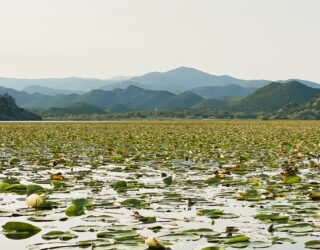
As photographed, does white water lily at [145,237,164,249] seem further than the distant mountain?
No

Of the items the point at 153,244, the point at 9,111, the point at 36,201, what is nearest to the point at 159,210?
the point at 36,201

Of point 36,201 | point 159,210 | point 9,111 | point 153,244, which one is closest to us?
point 153,244

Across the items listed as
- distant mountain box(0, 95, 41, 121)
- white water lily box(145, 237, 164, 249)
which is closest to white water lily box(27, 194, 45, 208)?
white water lily box(145, 237, 164, 249)

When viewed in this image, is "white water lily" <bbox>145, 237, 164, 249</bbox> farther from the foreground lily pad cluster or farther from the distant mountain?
the distant mountain

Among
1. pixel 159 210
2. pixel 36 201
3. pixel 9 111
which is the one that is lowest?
pixel 159 210

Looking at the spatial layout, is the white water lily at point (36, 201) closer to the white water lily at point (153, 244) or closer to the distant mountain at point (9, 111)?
the white water lily at point (153, 244)

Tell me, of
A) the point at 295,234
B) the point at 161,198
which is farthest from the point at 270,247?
the point at 161,198

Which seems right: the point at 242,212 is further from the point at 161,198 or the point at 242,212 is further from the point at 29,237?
the point at 29,237

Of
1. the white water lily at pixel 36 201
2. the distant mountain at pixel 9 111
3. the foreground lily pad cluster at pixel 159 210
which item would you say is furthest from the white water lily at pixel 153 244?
the distant mountain at pixel 9 111

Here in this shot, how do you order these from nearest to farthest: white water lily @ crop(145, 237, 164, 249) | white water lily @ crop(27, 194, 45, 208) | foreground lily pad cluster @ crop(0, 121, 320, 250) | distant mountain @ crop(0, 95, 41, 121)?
1. white water lily @ crop(145, 237, 164, 249)
2. foreground lily pad cluster @ crop(0, 121, 320, 250)
3. white water lily @ crop(27, 194, 45, 208)
4. distant mountain @ crop(0, 95, 41, 121)

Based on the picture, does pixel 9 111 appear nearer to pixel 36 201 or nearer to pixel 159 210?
pixel 36 201

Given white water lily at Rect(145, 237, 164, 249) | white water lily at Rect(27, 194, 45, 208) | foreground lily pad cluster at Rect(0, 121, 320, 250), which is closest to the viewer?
white water lily at Rect(145, 237, 164, 249)

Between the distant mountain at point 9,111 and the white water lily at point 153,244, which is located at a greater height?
the distant mountain at point 9,111

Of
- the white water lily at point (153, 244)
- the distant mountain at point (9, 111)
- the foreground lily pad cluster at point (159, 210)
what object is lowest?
the foreground lily pad cluster at point (159, 210)
